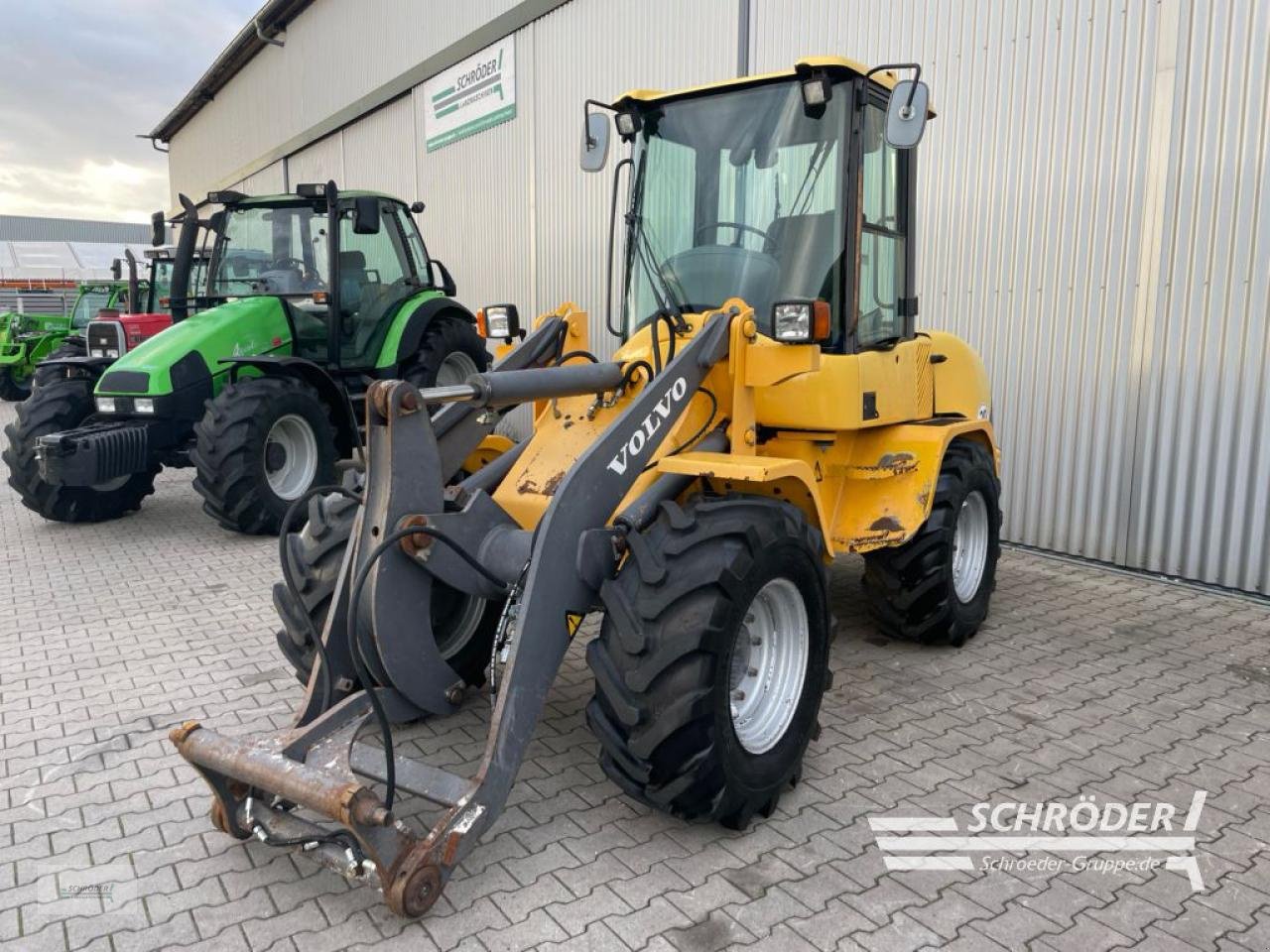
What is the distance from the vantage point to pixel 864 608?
5.61m

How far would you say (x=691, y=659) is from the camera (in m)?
2.90

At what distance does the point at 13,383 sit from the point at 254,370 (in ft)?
45.4

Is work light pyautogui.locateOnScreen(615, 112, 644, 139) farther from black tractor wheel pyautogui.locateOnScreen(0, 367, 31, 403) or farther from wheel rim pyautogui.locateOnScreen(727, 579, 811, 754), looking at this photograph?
black tractor wheel pyautogui.locateOnScreen(0, 367, 31, 403)

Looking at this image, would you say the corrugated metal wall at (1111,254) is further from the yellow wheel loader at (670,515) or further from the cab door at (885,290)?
the cab door at (885,290)

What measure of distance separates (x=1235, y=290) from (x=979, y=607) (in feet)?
8.59

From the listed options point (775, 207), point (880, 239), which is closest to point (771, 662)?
point (775, 207)

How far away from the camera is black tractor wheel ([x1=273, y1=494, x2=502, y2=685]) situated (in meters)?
3.55

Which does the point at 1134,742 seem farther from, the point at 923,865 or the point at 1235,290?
the point at 1235,290

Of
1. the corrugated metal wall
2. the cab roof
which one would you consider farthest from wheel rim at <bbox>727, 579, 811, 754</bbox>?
the corrugated metal wall

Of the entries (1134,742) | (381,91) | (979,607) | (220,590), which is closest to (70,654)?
(220,590)

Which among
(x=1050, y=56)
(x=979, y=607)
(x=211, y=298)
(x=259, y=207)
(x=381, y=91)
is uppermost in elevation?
(x=381, y=91)

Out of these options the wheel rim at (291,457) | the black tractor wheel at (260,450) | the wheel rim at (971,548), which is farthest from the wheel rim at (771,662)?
the wheel rim at (291,457)

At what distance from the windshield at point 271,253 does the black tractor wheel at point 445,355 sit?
3.70ft

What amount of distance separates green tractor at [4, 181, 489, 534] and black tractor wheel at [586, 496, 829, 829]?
14.2 feet
